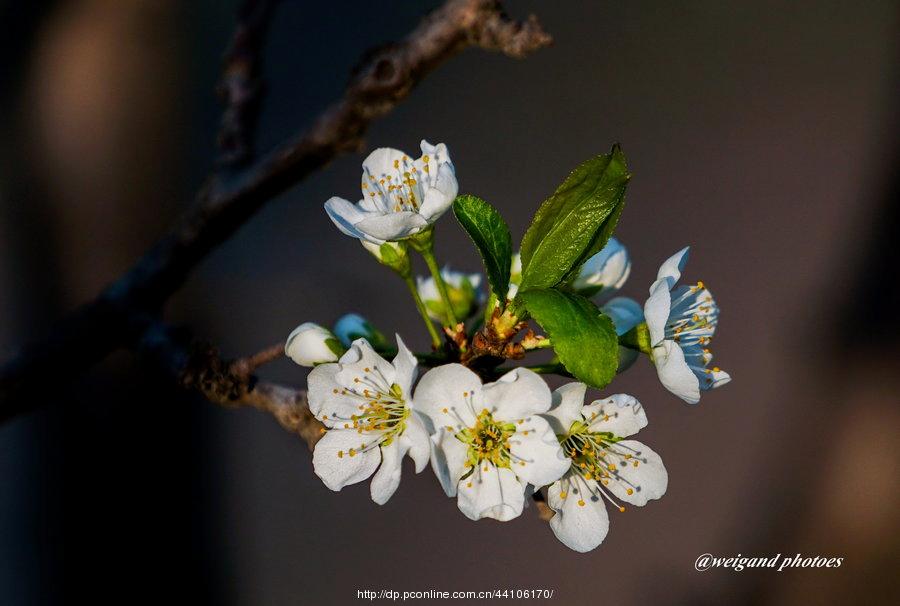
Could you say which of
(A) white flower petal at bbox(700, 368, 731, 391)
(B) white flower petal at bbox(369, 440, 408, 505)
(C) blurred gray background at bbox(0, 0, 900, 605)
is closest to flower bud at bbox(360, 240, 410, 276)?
(B) white flower petal at bbox(369, 440, 408, 505)

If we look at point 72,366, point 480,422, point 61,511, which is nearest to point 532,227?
point 480,422

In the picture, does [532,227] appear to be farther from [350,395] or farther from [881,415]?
[881,415]

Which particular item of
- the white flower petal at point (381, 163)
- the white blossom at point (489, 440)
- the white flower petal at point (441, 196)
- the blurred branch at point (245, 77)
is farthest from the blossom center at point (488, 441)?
the blurred branch at point (245, 77)

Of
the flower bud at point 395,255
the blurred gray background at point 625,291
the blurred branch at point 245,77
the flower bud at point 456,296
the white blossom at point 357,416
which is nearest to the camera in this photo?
the white blossom at point 357,416

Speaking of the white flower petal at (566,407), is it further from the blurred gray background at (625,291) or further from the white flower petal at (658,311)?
the blurred gray background at (625,291)

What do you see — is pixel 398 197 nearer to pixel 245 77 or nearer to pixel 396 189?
Answer: pixel 396 189

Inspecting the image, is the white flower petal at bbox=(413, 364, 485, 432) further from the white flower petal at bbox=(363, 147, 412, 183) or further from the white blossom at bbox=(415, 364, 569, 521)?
the white flower petal at bbox=(363, 147, 412, 183)
